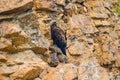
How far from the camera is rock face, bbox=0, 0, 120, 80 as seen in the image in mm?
11867

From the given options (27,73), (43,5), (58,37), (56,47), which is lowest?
(27,73)

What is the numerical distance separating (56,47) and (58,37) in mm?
554

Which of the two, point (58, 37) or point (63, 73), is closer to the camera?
point (63, 73)

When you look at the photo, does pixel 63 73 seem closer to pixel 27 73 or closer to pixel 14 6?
pixel 27 73

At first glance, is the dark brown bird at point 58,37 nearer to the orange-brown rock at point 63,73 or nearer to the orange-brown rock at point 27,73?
the orange-brown rock at point 63,73

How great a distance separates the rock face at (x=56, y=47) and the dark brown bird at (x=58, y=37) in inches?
9.4

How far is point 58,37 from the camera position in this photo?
1389 centimetres

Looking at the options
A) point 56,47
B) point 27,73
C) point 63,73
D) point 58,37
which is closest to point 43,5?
→ point 58,37

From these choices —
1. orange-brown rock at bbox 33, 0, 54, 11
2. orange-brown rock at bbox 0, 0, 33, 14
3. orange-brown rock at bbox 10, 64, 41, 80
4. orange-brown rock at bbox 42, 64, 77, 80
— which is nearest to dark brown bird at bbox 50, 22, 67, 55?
orange-brown rock at bbox 33, 0, 54, 11

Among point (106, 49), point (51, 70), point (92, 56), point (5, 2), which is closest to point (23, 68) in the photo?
point (51, 70)

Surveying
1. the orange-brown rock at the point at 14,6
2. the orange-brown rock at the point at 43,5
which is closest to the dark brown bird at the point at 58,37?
the orange-brown rock at the point at 43,5

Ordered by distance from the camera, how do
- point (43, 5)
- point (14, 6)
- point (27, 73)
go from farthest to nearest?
point (43, 5) → point (14, 6) → point (27, 73)

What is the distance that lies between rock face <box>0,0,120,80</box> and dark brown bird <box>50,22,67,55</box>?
24 centimetres

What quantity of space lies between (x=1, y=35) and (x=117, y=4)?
10.2m
